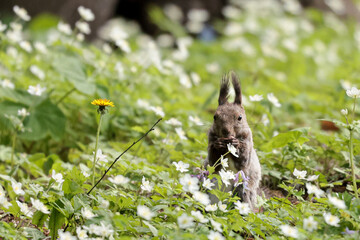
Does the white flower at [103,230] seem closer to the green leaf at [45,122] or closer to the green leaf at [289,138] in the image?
the green leaf at [289,138]

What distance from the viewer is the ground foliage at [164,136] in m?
2.56

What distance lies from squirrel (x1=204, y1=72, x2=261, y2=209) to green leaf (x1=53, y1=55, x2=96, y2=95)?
1.58 meters

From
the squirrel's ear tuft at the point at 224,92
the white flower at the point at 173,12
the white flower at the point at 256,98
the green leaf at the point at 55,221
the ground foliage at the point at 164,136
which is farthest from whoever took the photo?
the white flower at the point at 173,12

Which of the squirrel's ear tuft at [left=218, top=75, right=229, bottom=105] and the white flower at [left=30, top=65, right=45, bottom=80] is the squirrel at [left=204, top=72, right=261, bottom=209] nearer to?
the squirrel's ear tuft at [left=218, top=75, right=229, bottom=105]

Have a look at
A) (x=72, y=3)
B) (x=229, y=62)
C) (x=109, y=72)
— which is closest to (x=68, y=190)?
(x=109, y=72)

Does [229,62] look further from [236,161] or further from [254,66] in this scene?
[236,161]

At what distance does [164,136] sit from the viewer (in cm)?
377

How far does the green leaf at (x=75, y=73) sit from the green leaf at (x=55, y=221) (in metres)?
1.73

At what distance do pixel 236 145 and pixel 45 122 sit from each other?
1.96 metres

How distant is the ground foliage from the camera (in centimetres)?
256

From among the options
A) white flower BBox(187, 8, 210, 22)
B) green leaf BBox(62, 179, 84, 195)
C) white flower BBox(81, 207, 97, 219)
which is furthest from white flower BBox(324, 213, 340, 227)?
white flower BBox(187, 8, 210, 22)

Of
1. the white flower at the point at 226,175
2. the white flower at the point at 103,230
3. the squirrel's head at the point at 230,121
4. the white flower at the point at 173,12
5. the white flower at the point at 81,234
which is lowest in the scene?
the white flower at the point at 173,12

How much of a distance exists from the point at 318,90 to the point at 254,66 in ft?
3.05

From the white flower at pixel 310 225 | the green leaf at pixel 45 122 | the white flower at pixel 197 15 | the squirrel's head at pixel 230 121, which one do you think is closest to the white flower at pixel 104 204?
the squirrel's head at pixel 230 121
